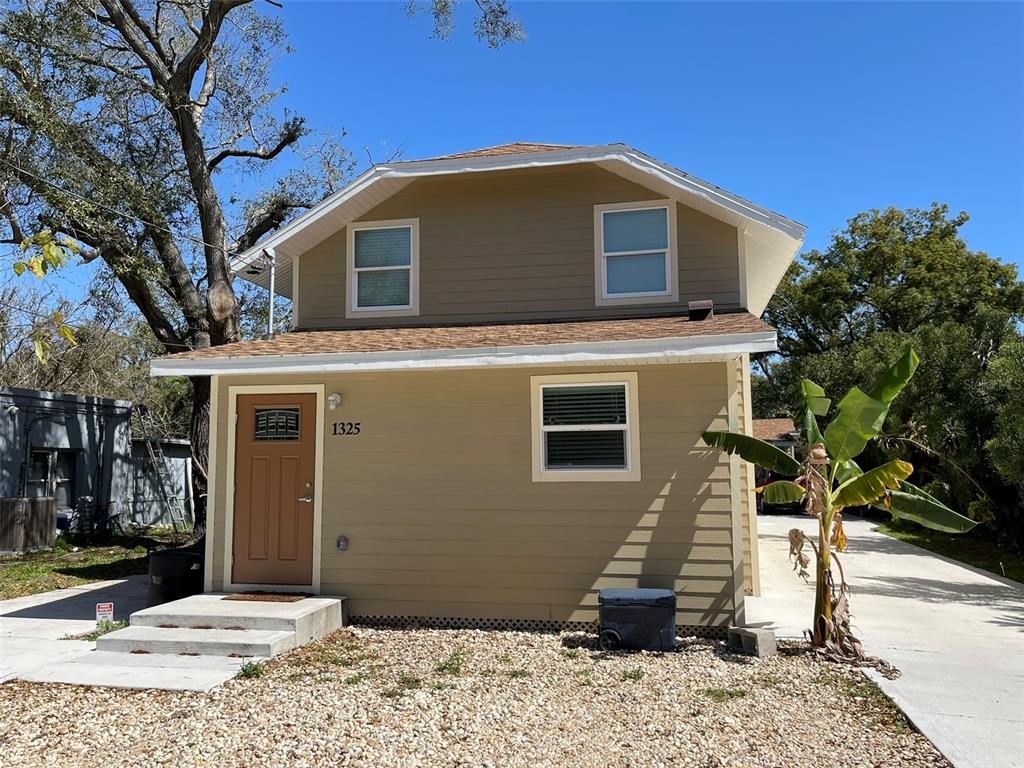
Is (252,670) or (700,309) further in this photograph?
(700,309)

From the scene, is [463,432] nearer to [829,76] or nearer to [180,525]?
[829,76]

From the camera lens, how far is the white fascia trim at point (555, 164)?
8656mm

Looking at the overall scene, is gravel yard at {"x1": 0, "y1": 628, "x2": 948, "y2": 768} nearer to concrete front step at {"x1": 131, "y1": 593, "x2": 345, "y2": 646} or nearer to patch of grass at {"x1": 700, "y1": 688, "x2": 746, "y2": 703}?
patch of grass at {"x1": 700, "y1": 688, "x2": 746, "y2": 703}

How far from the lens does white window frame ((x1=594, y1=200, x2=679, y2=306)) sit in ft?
30.1

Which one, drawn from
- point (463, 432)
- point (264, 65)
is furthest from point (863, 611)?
point (264, 65)

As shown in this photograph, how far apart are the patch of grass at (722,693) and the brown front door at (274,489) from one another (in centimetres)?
475

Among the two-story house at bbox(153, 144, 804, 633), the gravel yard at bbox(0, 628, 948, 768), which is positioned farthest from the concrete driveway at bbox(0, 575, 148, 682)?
the two-story house at bbox(153, 144, 804, 633)

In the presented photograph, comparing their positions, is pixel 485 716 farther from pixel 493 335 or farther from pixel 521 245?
pixel 521 245

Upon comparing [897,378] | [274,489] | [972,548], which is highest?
[897,378]

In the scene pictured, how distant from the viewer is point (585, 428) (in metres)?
A: 8.05

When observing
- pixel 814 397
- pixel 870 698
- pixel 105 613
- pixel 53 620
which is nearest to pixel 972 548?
pixel 814 397

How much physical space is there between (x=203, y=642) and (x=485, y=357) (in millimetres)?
3887

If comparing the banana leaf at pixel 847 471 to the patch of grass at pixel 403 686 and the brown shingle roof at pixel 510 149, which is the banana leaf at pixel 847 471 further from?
the brown shingle roof at pixel 510 149

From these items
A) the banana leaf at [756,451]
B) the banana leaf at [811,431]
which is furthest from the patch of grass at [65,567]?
the banana leaf at [811,431]
